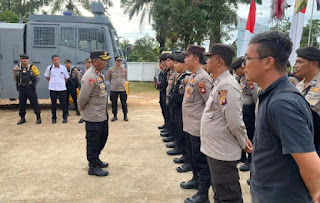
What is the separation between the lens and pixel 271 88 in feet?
4.33

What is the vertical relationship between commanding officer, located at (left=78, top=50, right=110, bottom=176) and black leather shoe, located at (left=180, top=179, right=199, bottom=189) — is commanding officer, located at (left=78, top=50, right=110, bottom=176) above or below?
above

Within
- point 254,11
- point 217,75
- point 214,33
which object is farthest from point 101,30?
point 214,33

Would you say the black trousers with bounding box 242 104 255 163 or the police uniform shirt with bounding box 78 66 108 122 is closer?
the police uniform shirt with bounding box 78 66 108 122

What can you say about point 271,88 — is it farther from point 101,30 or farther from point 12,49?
point 12,49

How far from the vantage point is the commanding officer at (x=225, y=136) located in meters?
2.20

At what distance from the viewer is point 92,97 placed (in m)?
3.68

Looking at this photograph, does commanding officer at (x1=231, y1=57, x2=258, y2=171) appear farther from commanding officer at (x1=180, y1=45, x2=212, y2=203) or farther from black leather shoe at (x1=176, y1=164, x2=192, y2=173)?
commanding officer at (x1=180, y1=45, x2=212, y2=203)

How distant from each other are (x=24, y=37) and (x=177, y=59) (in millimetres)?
5995

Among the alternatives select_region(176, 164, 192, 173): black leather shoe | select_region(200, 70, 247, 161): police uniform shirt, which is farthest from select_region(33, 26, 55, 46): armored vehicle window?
select_region(200, 70, 247, 161): police uniform shirt

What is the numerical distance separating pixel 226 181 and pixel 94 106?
208 centimetres

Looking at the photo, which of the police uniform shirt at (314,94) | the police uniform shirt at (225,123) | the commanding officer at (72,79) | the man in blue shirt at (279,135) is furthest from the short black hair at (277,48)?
the commanding officer at (72,79)

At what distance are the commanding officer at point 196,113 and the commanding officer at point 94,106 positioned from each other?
117 cm

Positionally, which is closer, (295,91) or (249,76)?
(295,91)

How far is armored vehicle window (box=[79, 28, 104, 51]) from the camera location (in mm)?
8219
